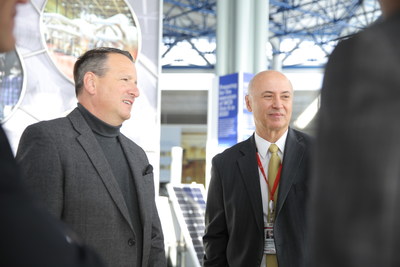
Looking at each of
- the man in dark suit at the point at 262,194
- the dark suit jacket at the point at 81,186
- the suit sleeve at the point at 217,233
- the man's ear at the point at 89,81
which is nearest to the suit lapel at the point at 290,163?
the man in dark suit at the point at 262,194

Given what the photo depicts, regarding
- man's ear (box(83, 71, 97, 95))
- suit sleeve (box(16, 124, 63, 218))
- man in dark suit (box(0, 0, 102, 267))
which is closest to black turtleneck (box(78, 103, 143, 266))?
man's ear (box(83, 71, 97, 95))

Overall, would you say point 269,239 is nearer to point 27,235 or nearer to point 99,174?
point 99,174

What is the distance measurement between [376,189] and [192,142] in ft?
86.3

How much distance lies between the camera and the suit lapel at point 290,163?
3584mm

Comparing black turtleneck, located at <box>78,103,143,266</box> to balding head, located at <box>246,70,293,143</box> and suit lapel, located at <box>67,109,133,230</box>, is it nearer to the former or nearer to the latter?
suit lapel, located at <box>67,109,133,230</box>

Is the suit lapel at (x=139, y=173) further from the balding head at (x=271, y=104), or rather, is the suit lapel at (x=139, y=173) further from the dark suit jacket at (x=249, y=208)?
the balding head at (x=271, y=104)

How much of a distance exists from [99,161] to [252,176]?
1004 mm

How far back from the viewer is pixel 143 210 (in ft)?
10.8

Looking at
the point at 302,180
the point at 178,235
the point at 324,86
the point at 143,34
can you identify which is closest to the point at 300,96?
the point at 178,235

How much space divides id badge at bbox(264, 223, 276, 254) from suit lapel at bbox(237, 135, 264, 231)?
0.04 meters

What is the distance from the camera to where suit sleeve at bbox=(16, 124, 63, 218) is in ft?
9.82

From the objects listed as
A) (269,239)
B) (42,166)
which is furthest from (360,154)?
(269,239)

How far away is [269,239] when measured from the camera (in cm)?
357

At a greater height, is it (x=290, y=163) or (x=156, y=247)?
(x=290, y=163)
